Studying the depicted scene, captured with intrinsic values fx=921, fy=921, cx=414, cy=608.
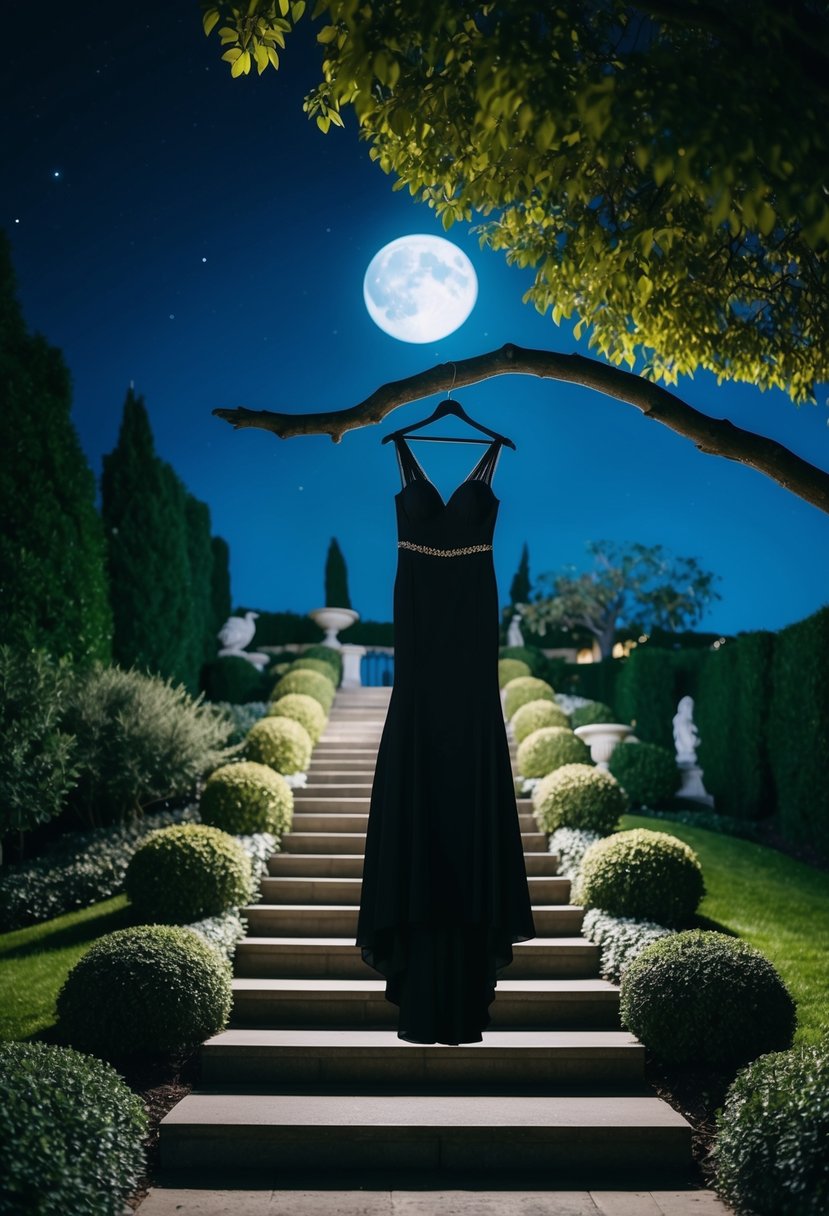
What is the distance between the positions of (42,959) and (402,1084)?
3114mm

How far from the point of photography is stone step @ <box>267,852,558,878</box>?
25.4 ft

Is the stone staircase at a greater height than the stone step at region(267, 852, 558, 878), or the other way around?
the stone step at region(267, 852, 558, 878)

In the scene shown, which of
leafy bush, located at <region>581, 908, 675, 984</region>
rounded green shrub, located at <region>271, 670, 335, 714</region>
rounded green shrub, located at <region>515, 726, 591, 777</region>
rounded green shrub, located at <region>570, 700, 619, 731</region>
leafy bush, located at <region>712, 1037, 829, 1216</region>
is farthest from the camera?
rounded green shrub, located at <region>570, 700, 619, 731</region>

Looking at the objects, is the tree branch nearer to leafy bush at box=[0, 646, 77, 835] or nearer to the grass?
the grass

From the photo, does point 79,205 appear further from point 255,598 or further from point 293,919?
point 255,598

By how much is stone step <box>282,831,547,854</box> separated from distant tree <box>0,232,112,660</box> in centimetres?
353

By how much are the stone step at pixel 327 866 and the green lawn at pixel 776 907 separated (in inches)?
53.0

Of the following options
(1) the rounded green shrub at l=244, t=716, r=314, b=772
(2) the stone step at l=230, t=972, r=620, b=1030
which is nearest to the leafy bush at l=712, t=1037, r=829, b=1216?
(2) the stone step at l=230, t=972, r=620, b=1030

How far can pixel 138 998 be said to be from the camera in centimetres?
493

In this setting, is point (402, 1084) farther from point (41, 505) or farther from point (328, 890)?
point (41, 505)

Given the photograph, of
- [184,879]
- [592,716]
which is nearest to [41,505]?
[184,879]

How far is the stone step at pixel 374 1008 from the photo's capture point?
18.7 ft

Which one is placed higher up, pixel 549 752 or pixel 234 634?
pixel 234 634

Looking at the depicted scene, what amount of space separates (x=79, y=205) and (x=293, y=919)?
12.7 metres
